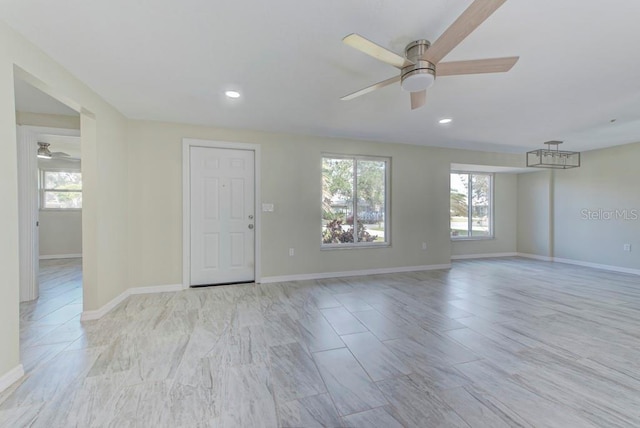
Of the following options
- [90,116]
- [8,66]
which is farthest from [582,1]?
[90,116]

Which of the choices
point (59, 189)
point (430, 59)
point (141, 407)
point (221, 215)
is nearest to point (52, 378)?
point (141, 407)

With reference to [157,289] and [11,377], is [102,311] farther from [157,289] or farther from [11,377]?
[11,377]

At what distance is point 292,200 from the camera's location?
4484 millimetres

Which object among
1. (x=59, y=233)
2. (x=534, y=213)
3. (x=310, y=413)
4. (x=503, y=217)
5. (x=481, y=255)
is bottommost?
(x=310, y=413)

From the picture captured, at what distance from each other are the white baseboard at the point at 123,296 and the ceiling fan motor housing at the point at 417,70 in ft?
12.3

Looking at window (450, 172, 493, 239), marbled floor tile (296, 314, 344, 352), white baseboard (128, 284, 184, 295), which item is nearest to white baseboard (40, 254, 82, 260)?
white baseboard (128, 284, 184, 295)

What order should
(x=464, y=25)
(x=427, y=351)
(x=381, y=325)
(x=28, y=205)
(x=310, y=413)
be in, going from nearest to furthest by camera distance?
(x=464, y=25)
(x=310, y=413)
(x=427, y=351)
(x=381, y=325)
(x=28, y=205)

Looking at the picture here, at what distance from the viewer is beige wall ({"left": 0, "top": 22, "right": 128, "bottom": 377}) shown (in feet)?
5.85

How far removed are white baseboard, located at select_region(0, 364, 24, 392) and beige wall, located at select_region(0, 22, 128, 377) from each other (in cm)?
3

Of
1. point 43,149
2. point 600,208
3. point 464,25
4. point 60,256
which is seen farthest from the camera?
point 60,256

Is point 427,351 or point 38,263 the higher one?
point 38,263

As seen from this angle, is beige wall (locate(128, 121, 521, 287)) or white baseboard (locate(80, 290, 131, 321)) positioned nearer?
white baseboard (locate(80, 290, 131, 321))

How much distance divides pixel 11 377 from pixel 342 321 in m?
2.53

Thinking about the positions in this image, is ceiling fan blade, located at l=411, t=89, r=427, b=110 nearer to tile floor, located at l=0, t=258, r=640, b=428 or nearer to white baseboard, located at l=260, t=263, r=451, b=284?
tile floor, located at l=0, t=258, r=640, b=428
